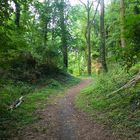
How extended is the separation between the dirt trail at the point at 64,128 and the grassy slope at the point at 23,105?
1.67ft

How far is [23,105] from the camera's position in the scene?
13203 mm

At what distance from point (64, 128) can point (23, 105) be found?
4257 millimetres

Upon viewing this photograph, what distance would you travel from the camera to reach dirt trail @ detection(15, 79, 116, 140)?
864 centimetres

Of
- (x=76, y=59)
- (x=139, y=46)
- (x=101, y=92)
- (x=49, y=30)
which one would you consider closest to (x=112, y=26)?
(x=49, y=30)

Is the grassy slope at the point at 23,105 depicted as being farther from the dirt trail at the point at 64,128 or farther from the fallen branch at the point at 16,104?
the dirt trail at the point at 64,128

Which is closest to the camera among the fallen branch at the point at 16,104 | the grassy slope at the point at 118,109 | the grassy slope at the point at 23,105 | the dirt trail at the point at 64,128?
the grassy slope at the point at 118,109

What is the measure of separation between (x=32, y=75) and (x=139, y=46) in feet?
38.3

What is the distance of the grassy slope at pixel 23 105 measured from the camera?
1007 centimetres

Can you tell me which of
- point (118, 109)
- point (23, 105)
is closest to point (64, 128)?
point (118, 109)

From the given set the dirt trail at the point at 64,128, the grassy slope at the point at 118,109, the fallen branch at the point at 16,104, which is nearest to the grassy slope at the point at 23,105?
the fallen branch at the point at 16,104

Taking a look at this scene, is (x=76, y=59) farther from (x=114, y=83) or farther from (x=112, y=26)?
(x=114, y=83)

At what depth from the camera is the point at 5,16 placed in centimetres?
884

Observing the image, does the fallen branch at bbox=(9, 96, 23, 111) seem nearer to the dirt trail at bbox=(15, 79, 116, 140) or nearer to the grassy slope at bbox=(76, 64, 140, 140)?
the dirt trail at bbox=(15, 79, 116, 140)

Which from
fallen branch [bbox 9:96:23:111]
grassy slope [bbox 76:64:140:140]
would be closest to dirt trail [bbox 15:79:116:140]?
grassy slope [bbox 76:64:140:140]
